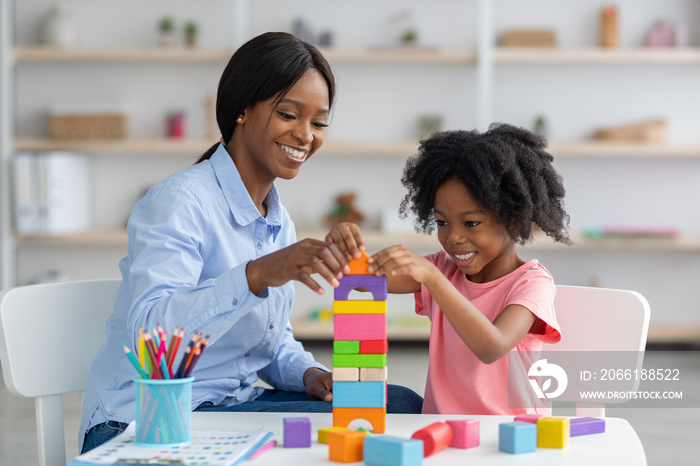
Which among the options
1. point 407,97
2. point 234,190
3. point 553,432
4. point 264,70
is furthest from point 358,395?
point 407,97

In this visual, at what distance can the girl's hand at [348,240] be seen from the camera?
→ 3.73 ft

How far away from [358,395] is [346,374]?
34 mm

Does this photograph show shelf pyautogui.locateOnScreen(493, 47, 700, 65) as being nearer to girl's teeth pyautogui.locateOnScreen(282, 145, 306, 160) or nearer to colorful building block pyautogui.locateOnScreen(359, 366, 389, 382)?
girl's teeth pyautogui.locateOnScreen(282, 145, 306, 160)

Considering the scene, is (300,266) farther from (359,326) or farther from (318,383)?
(318,383)

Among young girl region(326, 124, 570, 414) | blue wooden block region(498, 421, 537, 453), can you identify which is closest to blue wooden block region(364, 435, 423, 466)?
blue wooden block region(498, 421, 537, 453)

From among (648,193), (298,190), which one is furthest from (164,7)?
(648,193)

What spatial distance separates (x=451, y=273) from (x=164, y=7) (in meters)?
3.28

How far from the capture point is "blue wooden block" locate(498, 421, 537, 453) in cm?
100

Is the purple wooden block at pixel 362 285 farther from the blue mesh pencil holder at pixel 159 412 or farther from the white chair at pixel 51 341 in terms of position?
the white chair at pixel 51 341

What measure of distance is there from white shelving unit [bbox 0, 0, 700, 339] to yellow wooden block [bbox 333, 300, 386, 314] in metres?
3.01

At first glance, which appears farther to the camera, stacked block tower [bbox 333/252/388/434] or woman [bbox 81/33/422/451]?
woman [bbox 81/33/422/451]

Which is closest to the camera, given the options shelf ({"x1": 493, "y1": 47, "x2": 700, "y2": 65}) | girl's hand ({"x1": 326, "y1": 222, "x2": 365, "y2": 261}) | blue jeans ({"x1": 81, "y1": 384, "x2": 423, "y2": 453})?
girl's hand ({"x1": 326, "y1": 222, "x2": 365, "y2": 261})

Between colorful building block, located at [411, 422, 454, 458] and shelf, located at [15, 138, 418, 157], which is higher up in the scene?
shelf, located at [15, 138, 418, 157]

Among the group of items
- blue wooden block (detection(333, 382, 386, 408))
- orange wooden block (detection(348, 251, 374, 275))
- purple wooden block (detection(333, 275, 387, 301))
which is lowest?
blue wooden block (detection(333, 382, 386, 408))
